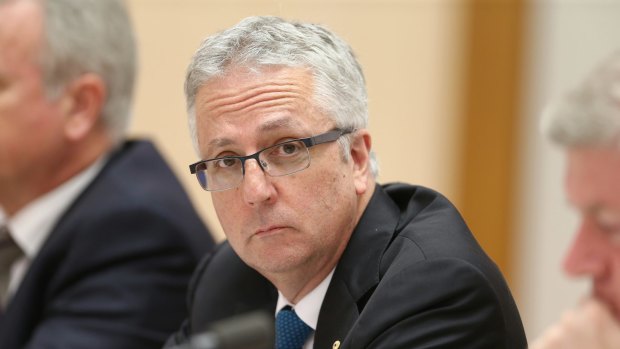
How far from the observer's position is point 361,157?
2100mm

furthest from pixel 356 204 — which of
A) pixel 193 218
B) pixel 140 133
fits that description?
pixel 140 133

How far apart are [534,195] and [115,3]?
2540mm

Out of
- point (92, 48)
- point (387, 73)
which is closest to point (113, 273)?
point (92, 48)

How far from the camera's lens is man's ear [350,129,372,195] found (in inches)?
81.7

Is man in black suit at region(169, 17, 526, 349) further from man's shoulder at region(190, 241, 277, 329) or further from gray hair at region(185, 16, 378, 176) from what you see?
man's shoulder at region(190, 241, 277, 329)

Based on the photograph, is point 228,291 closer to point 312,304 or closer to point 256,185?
point 312,304

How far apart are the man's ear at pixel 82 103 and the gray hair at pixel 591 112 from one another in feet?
5.59

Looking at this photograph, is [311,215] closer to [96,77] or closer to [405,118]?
[96,77]

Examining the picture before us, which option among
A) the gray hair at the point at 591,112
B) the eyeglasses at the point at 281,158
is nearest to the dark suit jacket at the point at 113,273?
the eyeglasses at the point at 281,158

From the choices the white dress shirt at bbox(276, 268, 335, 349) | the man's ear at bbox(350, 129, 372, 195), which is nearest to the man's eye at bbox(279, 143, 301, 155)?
the man's ear at bbox(350, 129, 372, 195)

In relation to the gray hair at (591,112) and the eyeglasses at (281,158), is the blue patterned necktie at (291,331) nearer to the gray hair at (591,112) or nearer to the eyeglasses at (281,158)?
the eyeglasses at (281,158)

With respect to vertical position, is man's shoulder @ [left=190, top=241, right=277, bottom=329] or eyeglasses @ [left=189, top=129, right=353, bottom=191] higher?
eyeglasses @ [left=189, top=129, right=353, bottom=191]

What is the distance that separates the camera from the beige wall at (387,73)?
4.75 m

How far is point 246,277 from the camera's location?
234 cm
